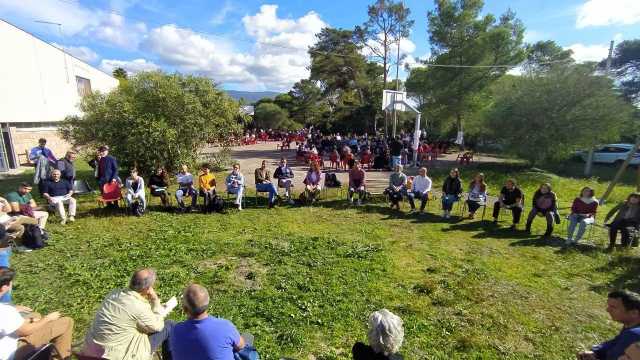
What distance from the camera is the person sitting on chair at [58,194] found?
25.6 feet

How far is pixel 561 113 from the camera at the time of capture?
15758mm

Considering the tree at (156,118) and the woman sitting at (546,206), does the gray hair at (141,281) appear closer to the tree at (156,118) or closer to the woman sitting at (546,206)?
the woman sitting at (546,206)

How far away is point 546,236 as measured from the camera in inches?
305

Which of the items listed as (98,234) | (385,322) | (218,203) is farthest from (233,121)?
(385,322)

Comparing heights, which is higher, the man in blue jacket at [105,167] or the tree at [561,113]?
the tree at [561,113]

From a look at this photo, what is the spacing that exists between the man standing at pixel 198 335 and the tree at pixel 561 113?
688 inches

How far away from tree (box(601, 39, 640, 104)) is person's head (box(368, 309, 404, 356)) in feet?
137

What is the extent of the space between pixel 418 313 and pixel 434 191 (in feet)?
27.1

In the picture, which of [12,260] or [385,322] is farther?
[12,260]

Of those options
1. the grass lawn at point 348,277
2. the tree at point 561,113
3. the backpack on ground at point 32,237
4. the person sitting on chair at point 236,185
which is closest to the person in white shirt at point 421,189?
the grass lawn at point 348,277

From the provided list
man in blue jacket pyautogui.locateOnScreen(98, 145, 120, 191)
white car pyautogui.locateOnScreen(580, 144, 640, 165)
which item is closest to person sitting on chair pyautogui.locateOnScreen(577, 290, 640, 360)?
man in blue jacket pyautogui.locateOnScreen(98, 145, 120, 191)

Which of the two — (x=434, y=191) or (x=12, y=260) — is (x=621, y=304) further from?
(x=434, y=191)

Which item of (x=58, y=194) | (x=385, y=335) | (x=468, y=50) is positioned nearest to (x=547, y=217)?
(x=385, y=335)

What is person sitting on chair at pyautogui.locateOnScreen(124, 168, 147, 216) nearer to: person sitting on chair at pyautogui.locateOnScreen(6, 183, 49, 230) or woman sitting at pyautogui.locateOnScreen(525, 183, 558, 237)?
person sitting on chair at pyautogui.locateOnScreen(6, 183, 49, 230)
